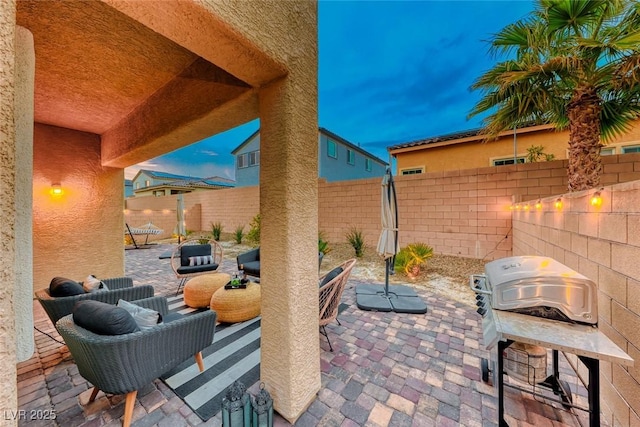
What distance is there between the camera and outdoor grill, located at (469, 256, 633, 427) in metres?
1.33

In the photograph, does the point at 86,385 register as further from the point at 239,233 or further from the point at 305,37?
the point at 239,233

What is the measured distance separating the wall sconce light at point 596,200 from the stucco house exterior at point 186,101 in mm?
2148

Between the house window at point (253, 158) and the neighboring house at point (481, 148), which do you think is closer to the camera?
Answer: the neighboring house at point (481, 148)

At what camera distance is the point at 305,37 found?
179cm

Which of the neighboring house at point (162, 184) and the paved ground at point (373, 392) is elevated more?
the neighboring house at point (162, 184)

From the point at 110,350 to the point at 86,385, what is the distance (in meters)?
1.13

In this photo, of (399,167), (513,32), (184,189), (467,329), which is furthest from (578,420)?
(184,189)

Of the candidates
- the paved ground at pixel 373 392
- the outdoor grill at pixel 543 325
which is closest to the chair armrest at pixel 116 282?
the paved ground at pixel 373 392

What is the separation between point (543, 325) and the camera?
150 centimetres

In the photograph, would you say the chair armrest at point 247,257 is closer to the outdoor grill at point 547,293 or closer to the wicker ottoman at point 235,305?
the wicker ottoman at point 235,305

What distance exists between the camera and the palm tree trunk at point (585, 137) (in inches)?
151

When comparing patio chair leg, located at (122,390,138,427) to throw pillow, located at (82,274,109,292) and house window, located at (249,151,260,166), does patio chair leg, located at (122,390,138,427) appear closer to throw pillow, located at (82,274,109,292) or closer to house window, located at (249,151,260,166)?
throw pillow, located at (82,274,109,292)

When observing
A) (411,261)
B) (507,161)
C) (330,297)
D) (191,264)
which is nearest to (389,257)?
(330,297)

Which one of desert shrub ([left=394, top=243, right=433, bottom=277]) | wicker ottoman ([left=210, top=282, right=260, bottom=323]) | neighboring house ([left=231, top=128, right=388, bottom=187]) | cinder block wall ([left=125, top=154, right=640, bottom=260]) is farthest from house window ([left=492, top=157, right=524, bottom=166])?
wicker ottoman ([left=210, top=282, right=260, bottom=323])
